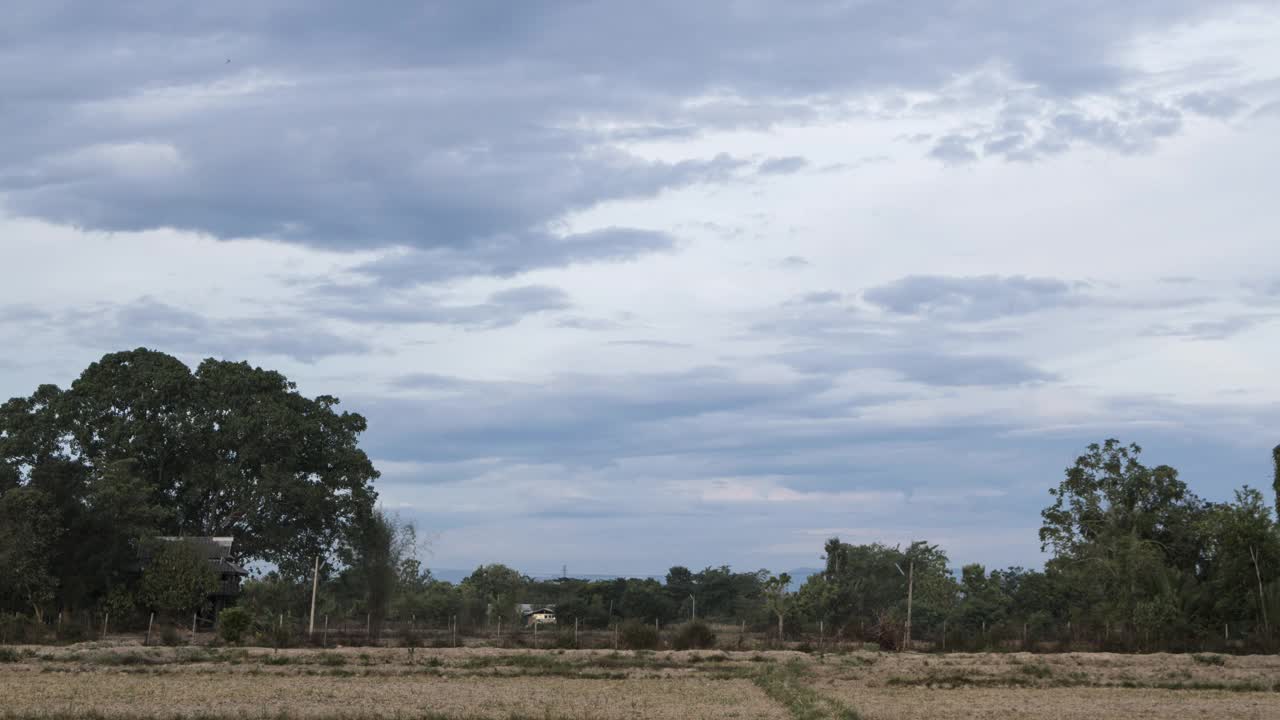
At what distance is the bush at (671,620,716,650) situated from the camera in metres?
46.6

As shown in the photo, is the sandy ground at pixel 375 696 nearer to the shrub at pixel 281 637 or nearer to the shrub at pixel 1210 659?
the shrub at pixel 281 637

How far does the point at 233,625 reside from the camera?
45.7 m

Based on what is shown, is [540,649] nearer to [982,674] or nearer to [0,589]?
[982,674]

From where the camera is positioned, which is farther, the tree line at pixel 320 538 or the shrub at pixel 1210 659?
the tree line at pixel 320 538

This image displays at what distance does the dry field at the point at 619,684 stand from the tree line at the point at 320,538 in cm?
846

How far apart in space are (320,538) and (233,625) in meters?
17.8

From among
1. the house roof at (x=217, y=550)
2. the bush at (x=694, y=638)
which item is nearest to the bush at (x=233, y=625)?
the house roof at (x=217, y=550)

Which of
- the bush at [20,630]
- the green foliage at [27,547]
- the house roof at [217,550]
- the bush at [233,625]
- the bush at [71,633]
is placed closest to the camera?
the bush at [20,630]

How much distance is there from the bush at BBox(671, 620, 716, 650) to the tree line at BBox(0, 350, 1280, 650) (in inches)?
236

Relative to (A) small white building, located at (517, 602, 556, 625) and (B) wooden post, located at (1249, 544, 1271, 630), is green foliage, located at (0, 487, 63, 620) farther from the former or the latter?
(B) wooden post, located at (1249, 544, 1271, 630)

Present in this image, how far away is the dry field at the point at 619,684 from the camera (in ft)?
84.5

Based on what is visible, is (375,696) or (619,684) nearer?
(375,696)

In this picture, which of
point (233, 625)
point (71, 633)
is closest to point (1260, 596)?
point (233, 625)

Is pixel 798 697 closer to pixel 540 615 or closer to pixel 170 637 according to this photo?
pixel 170 637
